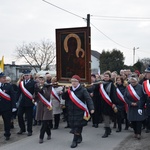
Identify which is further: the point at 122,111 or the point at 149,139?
the point at 122,111

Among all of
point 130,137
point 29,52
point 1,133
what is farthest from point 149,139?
point 29,52

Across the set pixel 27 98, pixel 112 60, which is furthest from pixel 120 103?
pixel 112 60

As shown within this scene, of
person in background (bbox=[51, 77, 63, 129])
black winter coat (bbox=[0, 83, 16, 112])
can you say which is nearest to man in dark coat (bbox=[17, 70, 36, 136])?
black winter coat (bbox=[0, 83, 16, 112])

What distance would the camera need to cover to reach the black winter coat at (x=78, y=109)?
8000 millimetres

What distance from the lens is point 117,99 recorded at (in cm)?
947

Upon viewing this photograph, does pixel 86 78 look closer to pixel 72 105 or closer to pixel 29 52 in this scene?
pixel 72 105

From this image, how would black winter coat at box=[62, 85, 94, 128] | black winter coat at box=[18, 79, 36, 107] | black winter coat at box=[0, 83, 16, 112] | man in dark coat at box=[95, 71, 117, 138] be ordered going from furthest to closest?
black winter coat at box=[18, 79, 36, 107] → man in dark coat at box=[95, 71, 117, 138] → black winter coat at box=[0, 83, 16, 112] → black winter coat at box=[62, 85, 94, 128]

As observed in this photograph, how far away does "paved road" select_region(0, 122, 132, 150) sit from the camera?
26.5 feet

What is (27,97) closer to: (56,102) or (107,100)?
(56,102)

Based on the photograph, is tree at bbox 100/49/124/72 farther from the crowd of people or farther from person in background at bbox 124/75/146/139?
person in background at bbox 124/75/146/139

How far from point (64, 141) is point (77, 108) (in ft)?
4.12

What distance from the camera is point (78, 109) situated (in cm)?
809

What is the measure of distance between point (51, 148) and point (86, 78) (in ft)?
11.2

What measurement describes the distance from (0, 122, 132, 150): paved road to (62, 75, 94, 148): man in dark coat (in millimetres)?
446
